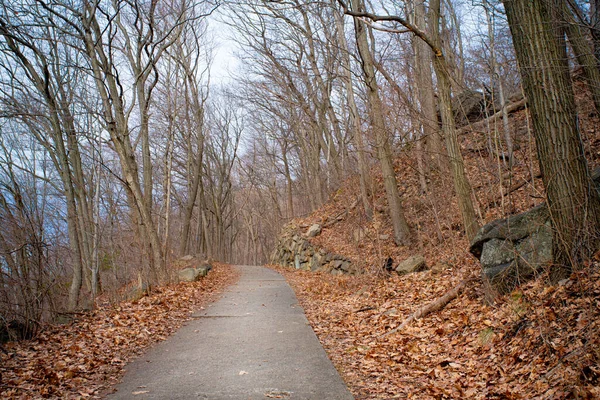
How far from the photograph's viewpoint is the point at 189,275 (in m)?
13.9

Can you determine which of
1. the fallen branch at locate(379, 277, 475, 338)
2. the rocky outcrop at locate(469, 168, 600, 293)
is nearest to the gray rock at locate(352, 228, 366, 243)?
the fallen branch at locate(379, 277, 475, 338)

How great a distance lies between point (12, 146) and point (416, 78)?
1684cm

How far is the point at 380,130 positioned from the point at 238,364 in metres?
8.68

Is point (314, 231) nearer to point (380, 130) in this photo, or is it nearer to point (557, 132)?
point (380, 130)

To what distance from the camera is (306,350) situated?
19.9 feet

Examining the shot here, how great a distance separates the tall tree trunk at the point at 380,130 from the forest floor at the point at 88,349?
22.1 ft

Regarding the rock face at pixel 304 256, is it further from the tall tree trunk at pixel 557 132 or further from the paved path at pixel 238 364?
the tall tree trunk at pixel 557 132

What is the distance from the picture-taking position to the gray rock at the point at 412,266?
1006 centimetres

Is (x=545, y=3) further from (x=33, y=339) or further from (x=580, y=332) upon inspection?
(x=33, y=339)

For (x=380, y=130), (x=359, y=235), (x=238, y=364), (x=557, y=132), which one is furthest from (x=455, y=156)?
(x=359, y=235)

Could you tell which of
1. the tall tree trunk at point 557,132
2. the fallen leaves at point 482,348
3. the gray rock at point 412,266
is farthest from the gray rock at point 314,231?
the tall tree trunk at point 557,132

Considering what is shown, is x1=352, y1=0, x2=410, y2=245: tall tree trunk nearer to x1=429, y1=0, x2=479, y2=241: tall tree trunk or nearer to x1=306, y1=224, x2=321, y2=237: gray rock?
x1=429, y1=0, x2=479, y2=241: tall tree trunk

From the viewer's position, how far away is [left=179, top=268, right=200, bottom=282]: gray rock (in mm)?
13610

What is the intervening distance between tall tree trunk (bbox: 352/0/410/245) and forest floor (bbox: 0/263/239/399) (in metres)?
6.75
